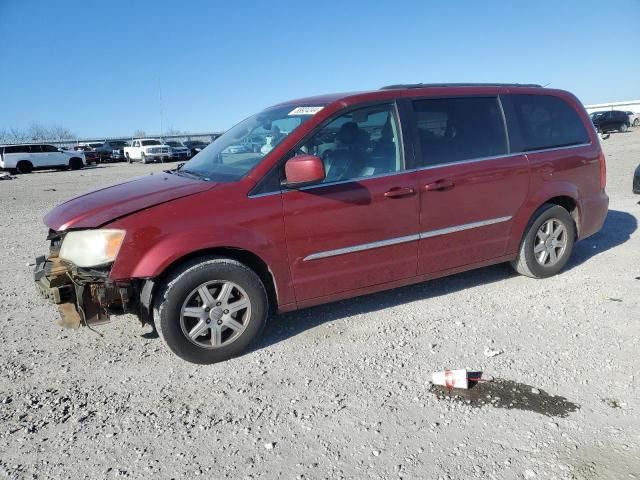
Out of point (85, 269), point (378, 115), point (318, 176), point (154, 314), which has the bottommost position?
point (154, 314)

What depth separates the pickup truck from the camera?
36.2m

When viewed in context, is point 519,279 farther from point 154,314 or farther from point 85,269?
point 85,269

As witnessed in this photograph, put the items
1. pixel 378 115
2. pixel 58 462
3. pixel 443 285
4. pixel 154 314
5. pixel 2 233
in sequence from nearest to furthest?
pixel 58 462
pixel 154 314
pixel 378 115
pixel 443 285
pixel 2 233

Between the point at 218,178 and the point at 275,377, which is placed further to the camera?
the point at 218,178

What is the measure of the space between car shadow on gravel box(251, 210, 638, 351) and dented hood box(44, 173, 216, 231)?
51.0 inches

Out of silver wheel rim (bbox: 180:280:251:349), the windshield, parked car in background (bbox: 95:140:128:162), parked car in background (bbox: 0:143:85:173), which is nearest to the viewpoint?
silver wheel rim (bbox: 180:280:251:349)

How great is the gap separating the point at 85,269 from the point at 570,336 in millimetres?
3524

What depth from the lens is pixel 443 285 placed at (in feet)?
15.9

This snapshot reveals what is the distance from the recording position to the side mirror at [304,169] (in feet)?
10.9

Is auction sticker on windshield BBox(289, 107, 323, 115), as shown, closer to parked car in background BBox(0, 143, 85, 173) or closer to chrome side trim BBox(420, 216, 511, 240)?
chrome side trim BBox(420, 216, 511, 240)

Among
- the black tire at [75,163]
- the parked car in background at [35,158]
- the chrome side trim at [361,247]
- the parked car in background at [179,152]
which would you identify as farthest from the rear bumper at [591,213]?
the parked car in background at [179,152]

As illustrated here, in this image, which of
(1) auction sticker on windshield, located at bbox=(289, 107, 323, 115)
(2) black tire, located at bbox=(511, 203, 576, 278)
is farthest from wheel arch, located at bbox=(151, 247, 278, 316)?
(2) black tire, located at bbox=(511, 203, 576, 278)

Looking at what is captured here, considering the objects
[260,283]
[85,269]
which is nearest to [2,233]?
[85,269]

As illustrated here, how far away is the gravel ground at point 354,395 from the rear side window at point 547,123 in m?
1.44
